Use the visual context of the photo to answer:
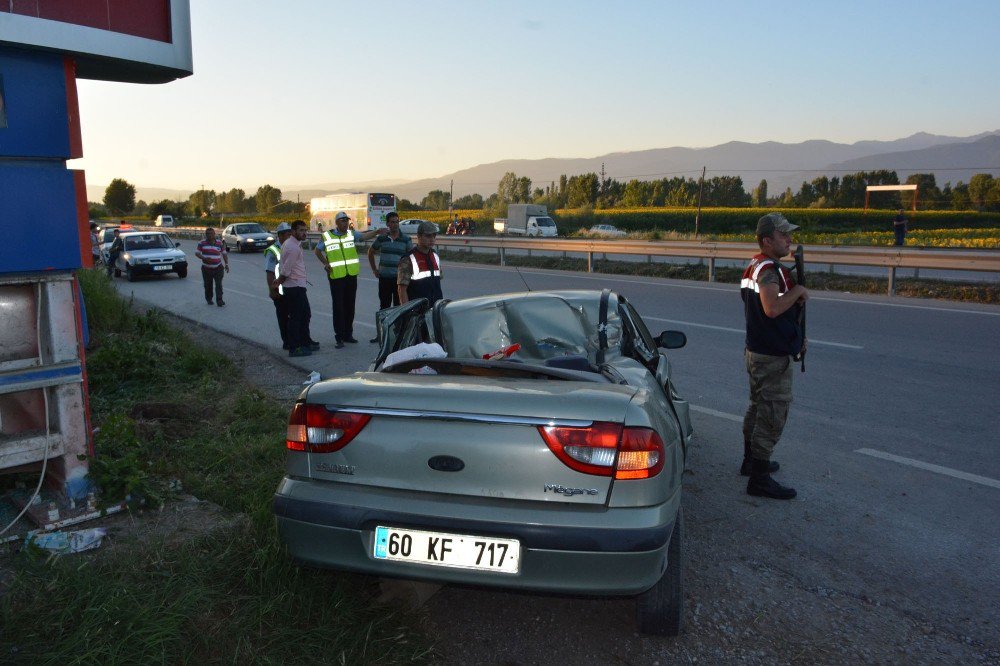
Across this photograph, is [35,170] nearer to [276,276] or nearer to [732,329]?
[276,276]

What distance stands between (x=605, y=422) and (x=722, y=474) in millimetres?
2665

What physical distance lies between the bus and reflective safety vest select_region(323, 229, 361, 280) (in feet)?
122

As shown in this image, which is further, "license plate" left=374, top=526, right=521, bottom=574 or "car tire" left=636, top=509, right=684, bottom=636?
"car tire" left=636, top=509, right=684, bottom=636

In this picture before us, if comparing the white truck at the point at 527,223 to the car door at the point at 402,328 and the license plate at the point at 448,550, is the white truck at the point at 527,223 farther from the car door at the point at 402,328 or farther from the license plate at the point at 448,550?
the license plate at the point at 448,550

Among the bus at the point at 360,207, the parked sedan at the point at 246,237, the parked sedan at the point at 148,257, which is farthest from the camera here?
the bus at the point at 360,207

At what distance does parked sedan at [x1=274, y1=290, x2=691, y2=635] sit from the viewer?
109 inches

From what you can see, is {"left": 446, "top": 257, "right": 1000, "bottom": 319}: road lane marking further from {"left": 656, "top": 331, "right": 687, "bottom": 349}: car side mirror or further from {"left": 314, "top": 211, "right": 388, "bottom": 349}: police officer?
{"left": 656, "top": 331, "right": 687, "bottom": 349}: car side mirror

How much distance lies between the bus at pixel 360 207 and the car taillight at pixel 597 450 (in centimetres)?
4552

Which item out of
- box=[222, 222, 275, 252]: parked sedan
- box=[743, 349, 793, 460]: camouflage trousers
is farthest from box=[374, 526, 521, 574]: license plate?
box=[222, 222, 275, 252]: parked sedan

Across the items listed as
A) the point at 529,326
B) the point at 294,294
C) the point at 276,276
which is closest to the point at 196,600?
the point at 529,326

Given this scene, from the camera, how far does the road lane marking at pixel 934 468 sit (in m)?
4.96

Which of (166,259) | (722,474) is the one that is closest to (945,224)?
(166,259)

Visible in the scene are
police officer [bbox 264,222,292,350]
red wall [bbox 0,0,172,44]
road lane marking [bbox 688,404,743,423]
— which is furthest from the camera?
police officer [bbox 264,222,292,350]

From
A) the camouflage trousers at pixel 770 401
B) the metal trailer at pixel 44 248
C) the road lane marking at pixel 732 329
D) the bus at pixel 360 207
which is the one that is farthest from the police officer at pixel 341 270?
the bus at pixel 360 207
